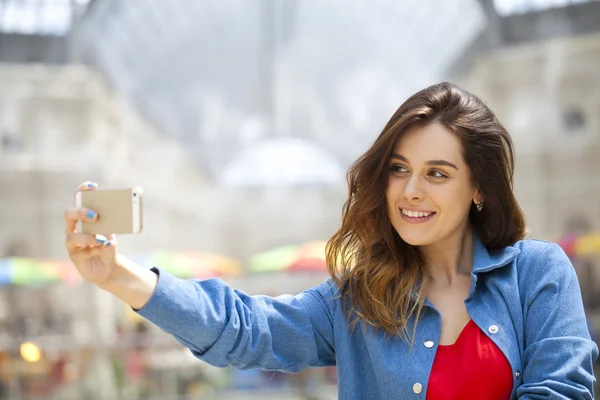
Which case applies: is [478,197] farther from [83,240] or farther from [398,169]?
[83,240]

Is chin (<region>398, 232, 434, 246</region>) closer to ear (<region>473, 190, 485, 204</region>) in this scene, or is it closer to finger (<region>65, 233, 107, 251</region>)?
ear (<region>473, 190, 485, 204</region>)

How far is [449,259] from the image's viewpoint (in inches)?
56.6

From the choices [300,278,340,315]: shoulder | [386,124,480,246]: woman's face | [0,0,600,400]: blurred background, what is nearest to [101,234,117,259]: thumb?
[300,278,340,315]: shoulder

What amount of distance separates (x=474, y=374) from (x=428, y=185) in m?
0.32

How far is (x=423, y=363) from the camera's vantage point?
4.13ft

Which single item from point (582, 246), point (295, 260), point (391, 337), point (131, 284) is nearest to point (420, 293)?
point (391, 337)

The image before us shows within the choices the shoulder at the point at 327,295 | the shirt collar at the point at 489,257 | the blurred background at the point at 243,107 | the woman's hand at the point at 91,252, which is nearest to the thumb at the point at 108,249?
the woman's hand at the point at 91,252

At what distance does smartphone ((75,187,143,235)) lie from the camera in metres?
1.20

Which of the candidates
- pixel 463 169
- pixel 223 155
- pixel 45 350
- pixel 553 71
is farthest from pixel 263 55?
pixel 463 169

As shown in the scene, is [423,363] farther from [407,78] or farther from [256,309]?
[407,78]

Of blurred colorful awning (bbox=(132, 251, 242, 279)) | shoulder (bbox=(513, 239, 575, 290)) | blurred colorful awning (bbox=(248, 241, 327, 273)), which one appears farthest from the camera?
blurred colorful awning (bbox=(132, 251, 242, 279))

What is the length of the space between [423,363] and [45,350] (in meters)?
7.01

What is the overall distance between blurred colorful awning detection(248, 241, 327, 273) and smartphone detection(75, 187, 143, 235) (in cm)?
727

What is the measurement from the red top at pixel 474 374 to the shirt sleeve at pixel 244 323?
0.22m
